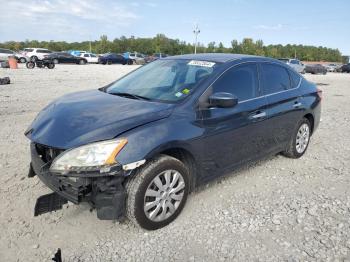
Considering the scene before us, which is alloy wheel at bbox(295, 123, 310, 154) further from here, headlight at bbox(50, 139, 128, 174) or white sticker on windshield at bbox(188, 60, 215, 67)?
headlight at bbox(50, 139, 128, 174)

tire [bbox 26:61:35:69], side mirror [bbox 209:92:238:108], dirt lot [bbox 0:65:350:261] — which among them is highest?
side mirror [bbox 209:92:238:108]

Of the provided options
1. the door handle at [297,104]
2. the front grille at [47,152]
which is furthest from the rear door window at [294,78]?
the front grille at [47,152]

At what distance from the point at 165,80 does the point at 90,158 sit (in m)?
1.66

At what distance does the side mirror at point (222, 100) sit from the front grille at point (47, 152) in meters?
1.62

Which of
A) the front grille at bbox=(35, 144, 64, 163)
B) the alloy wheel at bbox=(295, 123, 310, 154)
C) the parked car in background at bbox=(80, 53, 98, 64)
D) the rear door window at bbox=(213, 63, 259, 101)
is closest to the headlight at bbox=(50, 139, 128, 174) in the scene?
the front grille at bbox=(35, 144, 64, 163)

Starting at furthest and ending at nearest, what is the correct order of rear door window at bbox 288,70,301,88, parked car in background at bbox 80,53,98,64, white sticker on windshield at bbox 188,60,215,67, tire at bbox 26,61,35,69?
parked car in background at bbox 80,53,98,64
tire at bbox 26,61,35,69
rear door window at bbox 288,70,301,88
white sticker on windshield at bbox 188,60,215,67

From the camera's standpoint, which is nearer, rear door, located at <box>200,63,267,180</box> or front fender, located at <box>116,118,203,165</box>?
front fender, located at <box>116,118,203,165</box>

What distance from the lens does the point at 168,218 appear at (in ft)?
11.3

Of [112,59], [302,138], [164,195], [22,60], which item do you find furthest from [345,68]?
[164,195]

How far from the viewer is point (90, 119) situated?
325 centimetres

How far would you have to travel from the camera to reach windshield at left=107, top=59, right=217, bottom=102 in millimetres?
3812

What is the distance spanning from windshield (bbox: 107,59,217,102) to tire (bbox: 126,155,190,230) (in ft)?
2.52

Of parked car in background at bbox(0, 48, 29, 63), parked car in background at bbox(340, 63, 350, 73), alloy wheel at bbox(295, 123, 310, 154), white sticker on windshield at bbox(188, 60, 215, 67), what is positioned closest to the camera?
white sticker on windshield at bbox(188, 60, 215, 67)

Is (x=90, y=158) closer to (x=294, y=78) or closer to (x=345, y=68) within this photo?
(x=294, y=78)
